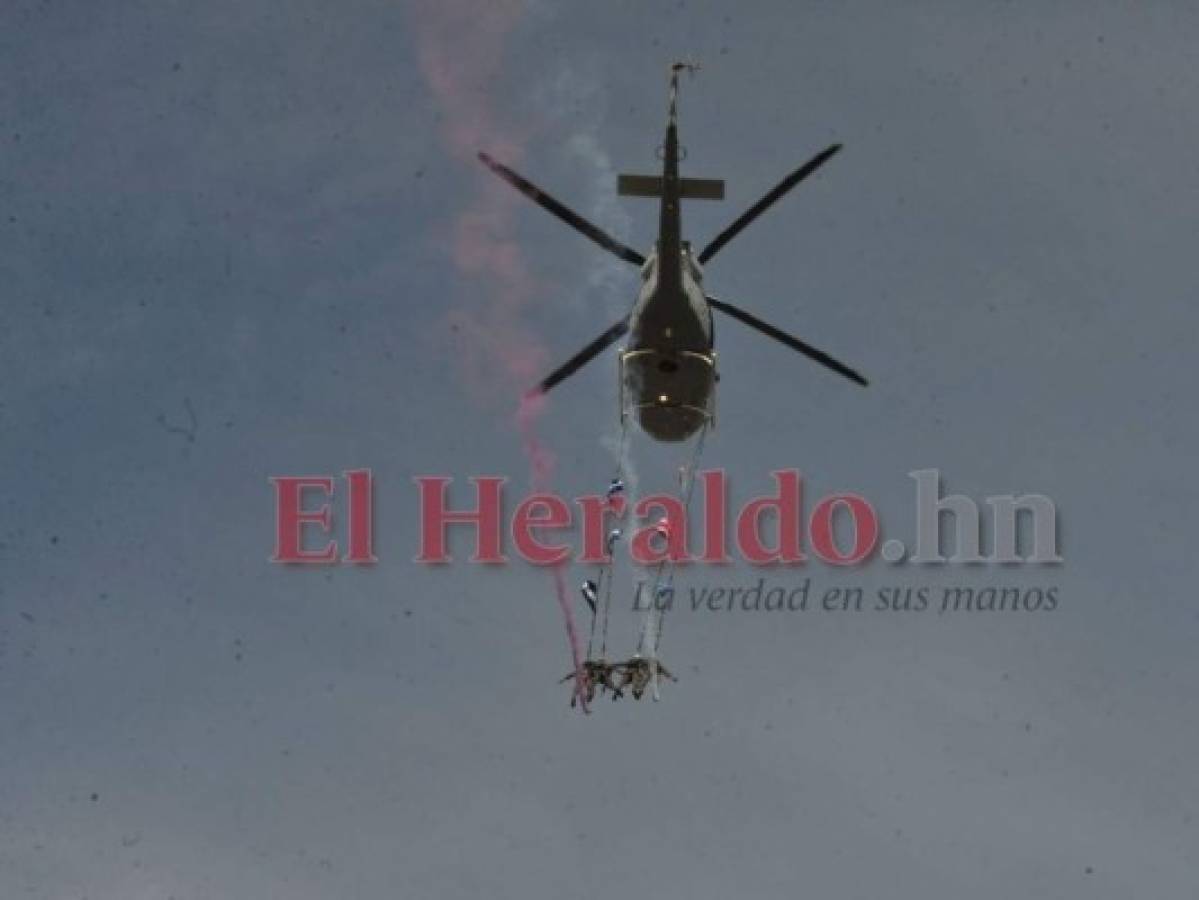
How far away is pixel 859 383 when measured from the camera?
226ft

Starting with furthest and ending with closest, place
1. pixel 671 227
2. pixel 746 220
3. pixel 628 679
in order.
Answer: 1. pixel 628 679
2. pixel 746 220
3. pixel 671 227

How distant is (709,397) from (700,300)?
3344 millimetres

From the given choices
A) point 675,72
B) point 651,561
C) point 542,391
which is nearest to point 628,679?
point 651,561

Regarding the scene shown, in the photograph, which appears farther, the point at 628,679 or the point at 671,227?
the point at 628,679

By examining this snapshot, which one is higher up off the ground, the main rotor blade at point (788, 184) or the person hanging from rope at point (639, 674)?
the main rotor blade at point (788, 184)

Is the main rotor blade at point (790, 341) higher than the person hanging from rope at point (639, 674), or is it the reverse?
the main rotor blade at point (790, 341)

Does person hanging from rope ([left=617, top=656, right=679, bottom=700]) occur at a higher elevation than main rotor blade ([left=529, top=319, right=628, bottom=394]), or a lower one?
lower

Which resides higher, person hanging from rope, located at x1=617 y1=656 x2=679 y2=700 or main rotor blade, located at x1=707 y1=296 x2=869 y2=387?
main rotor blade, located at x1=707 y1=296 x2=869 y2=387

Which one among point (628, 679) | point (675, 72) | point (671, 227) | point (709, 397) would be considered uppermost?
point (675, 72)

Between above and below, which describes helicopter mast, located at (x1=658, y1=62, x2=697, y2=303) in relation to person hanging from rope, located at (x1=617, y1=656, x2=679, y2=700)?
above

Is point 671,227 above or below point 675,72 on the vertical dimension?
below

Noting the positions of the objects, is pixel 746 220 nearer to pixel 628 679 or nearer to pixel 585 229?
pixel 585 229

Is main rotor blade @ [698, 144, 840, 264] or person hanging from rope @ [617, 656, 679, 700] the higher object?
main rotor blade @ [698, 144, 840, 264]

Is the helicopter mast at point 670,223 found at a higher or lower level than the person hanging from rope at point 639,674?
Result: higher
